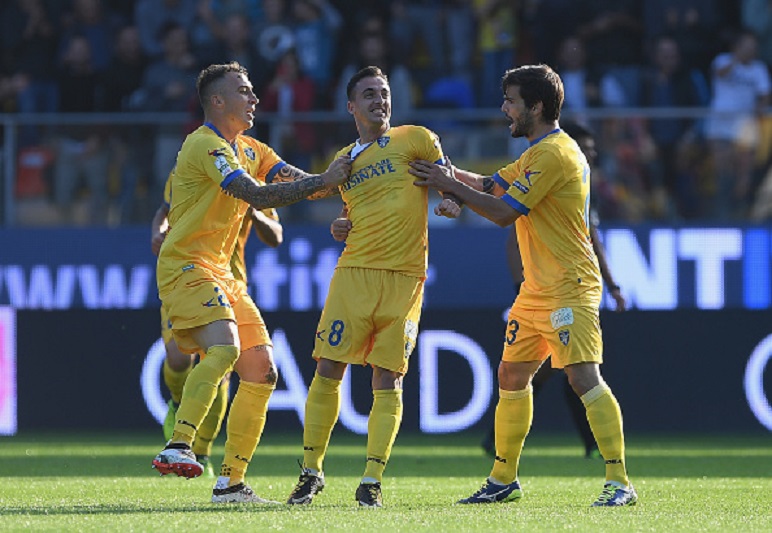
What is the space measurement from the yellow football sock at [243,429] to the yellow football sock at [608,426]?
1.68 metres

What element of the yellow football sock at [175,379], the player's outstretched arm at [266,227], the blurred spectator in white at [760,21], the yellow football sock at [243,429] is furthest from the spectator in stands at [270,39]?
the yellow football sock at [243,429]

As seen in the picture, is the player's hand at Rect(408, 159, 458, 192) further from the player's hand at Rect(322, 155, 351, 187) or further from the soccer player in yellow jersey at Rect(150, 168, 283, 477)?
the soccer player in yellow jersey at Rect(150, 168, 283, 477)

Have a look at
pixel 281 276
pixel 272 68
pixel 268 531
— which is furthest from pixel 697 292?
pixel 268 531

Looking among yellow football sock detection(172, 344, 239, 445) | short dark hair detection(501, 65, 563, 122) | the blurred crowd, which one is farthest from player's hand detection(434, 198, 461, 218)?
the blurred crowd

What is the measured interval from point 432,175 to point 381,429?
1306 millimetres

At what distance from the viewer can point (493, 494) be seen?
315 inches

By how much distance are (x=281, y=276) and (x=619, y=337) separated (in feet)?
10.2

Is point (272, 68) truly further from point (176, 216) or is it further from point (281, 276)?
point (176, 216)

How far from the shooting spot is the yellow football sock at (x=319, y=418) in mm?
7793

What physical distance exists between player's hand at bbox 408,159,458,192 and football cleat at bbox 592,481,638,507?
1702 mm

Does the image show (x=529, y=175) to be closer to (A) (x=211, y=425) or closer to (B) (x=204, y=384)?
(B) (x=204, y=384)

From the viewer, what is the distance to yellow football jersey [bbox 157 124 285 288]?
25.6 feet

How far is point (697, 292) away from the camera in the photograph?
45.3 ft

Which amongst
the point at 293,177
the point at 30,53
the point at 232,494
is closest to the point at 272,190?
the point at 293,177
